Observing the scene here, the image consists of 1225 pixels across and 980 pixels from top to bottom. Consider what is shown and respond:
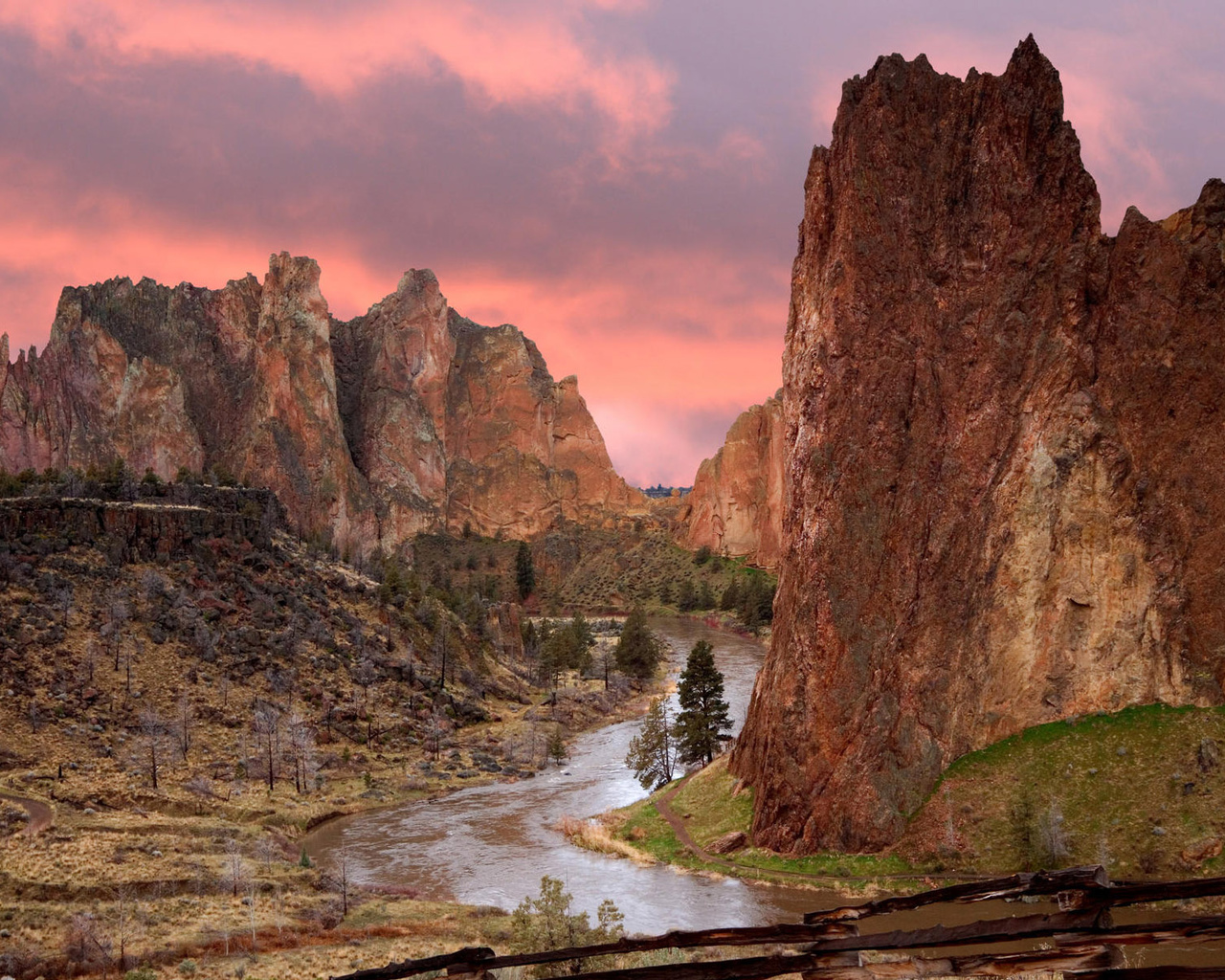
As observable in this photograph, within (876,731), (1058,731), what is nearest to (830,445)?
(876,731)

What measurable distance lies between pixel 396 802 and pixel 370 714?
17858mm

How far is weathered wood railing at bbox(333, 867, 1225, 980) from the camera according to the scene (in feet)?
17.7

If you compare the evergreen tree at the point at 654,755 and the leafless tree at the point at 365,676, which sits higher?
the leafless tree at the point at 365,676

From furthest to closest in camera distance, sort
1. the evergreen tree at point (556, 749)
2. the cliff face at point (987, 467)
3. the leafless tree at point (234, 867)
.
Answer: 1. the evergreen tree at point (556, 749)
2. the leafless tree at point (234, 867)
3. the cliff face at point (987, 467)

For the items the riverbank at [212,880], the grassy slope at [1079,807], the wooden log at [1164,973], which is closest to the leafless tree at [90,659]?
the riverbank at [212,880]

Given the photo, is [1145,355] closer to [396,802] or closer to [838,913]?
[838,913]

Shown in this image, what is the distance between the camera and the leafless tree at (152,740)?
7406cm

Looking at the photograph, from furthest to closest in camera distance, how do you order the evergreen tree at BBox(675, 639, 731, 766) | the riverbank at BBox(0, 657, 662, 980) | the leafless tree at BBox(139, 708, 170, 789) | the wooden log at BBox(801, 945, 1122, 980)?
the evergreen tree at BBox(675, 639, 731, 766), the leafless tree at BBox(139, 708, 170, 789), the riverbank at BBox(0, 657, 662, 980), the wooden log at BBox(801, 945, 1122, 980)

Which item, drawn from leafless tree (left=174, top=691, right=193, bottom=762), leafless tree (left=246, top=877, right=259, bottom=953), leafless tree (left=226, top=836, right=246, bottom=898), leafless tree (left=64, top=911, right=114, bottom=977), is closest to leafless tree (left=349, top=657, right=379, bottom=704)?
leafless tree (left=174, top=691, right=193, bottom=762)

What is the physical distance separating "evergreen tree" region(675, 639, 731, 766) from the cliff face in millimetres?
16684

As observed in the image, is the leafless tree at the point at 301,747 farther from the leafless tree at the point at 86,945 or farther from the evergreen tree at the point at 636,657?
the evergreen tree at the point at 636,657

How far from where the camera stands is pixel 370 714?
9456cm

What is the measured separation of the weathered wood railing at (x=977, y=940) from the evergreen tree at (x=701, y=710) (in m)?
68.2

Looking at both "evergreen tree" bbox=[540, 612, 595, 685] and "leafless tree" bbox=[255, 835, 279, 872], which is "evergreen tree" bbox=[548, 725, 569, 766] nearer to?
"evergreen tree" bbox=[540, 612, 595, 685]
